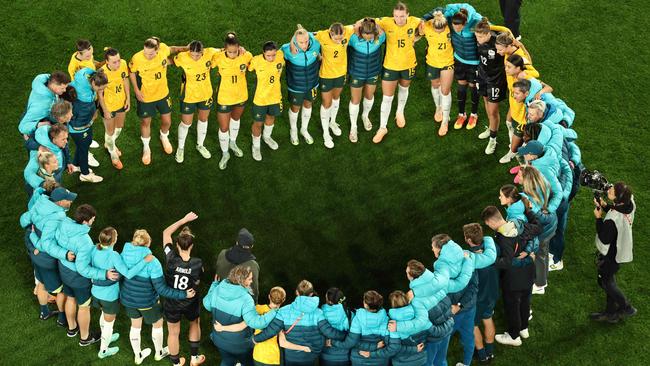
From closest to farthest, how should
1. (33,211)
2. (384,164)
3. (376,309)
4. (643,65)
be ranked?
(376,309) < (33,211) < (384,164) < (643,65)

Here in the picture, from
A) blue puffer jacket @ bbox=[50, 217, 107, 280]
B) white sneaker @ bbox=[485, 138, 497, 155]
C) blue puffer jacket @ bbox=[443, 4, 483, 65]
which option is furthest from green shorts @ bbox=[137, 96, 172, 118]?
white sneaker @ bbox=[485, 138, 497, 155]

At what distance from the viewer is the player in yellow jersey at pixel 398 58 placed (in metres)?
14.8

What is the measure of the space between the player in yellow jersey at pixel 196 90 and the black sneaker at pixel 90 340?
3.55m

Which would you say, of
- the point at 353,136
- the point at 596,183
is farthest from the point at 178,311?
the point at 596,183

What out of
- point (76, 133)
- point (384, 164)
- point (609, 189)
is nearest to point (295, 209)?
point (384, 164)

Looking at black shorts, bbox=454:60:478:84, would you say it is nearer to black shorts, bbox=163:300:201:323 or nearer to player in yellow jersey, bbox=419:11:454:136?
player in yellow jersey, bbox=419:11:454:136

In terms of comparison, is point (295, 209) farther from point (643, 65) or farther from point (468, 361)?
point (643, 65)

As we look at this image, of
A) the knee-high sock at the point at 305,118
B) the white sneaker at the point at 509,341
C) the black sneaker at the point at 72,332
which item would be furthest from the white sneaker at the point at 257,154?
the white sneaker at the point at 509,341

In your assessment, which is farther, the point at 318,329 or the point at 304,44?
the point at 304,44

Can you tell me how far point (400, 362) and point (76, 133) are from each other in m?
6.11

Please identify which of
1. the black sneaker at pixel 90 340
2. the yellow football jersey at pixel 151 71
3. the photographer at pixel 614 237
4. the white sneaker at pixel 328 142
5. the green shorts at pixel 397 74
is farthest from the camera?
→ the white sneaker at pixel 328 142

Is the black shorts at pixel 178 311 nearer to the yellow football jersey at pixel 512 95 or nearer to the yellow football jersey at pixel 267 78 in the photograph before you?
the yellow football jersey at pixel 267 78

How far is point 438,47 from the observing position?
1507 cm

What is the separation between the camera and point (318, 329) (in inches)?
439
